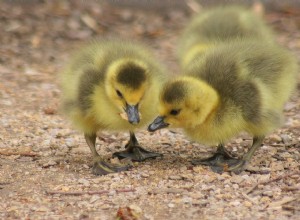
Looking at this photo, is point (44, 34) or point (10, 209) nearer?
point (10, 209)

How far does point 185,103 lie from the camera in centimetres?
345

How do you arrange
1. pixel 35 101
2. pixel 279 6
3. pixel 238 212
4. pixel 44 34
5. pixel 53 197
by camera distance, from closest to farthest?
pixel 238 212 < pixel 53 197 < pixel 35 101 < pixel 44 34 < pixel 279 6

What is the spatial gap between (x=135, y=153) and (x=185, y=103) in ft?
2.15

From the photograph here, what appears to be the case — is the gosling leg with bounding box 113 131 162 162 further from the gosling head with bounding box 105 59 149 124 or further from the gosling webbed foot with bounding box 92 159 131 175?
the gosling head with bounding box 105 59 149 124

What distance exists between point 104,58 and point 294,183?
1182 millimetres

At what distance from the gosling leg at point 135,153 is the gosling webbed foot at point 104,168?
19 centimetres

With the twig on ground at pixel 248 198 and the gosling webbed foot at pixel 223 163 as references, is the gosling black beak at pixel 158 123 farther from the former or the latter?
the twig on ground at pixel 248 198

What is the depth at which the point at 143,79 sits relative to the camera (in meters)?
3.49

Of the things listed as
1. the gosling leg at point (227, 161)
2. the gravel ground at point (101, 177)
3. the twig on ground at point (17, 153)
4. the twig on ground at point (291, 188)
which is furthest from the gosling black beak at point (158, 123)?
the twig on ground at point (17, 153)

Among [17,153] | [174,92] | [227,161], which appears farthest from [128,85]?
[17,153]

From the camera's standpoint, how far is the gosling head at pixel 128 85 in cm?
346

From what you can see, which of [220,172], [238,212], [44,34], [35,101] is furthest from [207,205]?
[44,34]

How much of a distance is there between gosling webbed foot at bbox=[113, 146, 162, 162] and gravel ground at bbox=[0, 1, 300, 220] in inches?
2.8

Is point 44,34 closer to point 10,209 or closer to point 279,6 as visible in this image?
point 279,6
